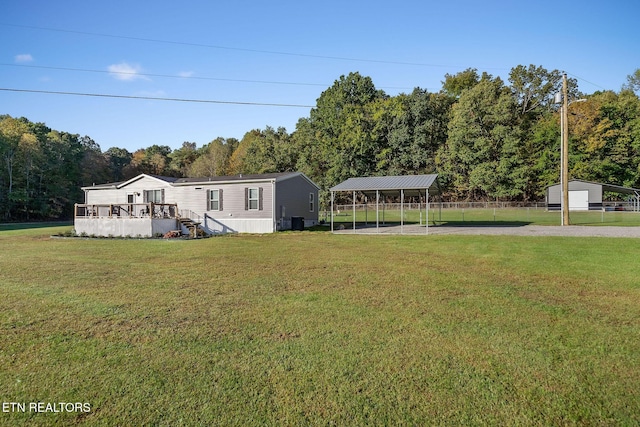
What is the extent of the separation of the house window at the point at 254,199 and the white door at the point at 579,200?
33.4 m

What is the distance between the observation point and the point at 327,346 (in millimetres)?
3953

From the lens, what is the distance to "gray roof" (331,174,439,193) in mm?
17203

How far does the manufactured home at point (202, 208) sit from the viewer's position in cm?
1845

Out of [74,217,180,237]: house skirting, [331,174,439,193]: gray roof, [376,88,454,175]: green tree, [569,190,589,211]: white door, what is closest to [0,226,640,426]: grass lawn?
[331,174,439,193]: gray roof

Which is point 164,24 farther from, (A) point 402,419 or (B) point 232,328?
(A) point 402,419

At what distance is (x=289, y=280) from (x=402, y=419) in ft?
16.0

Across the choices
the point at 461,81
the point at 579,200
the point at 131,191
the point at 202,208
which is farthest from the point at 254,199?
the point at 461,81

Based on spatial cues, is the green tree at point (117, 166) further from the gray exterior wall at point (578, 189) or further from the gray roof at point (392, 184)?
the gray exterior wall at point (578, 189)

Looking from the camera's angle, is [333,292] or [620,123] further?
[620,123]

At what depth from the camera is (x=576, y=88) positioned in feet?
150

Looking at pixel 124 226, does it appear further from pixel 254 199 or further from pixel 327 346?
pixel 327 346

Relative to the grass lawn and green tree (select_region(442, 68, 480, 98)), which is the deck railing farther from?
green tree (select_region(442, 68, 480, 98))

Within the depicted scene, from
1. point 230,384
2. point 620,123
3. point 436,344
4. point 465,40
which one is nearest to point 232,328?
point 230,384

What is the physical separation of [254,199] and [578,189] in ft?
116
